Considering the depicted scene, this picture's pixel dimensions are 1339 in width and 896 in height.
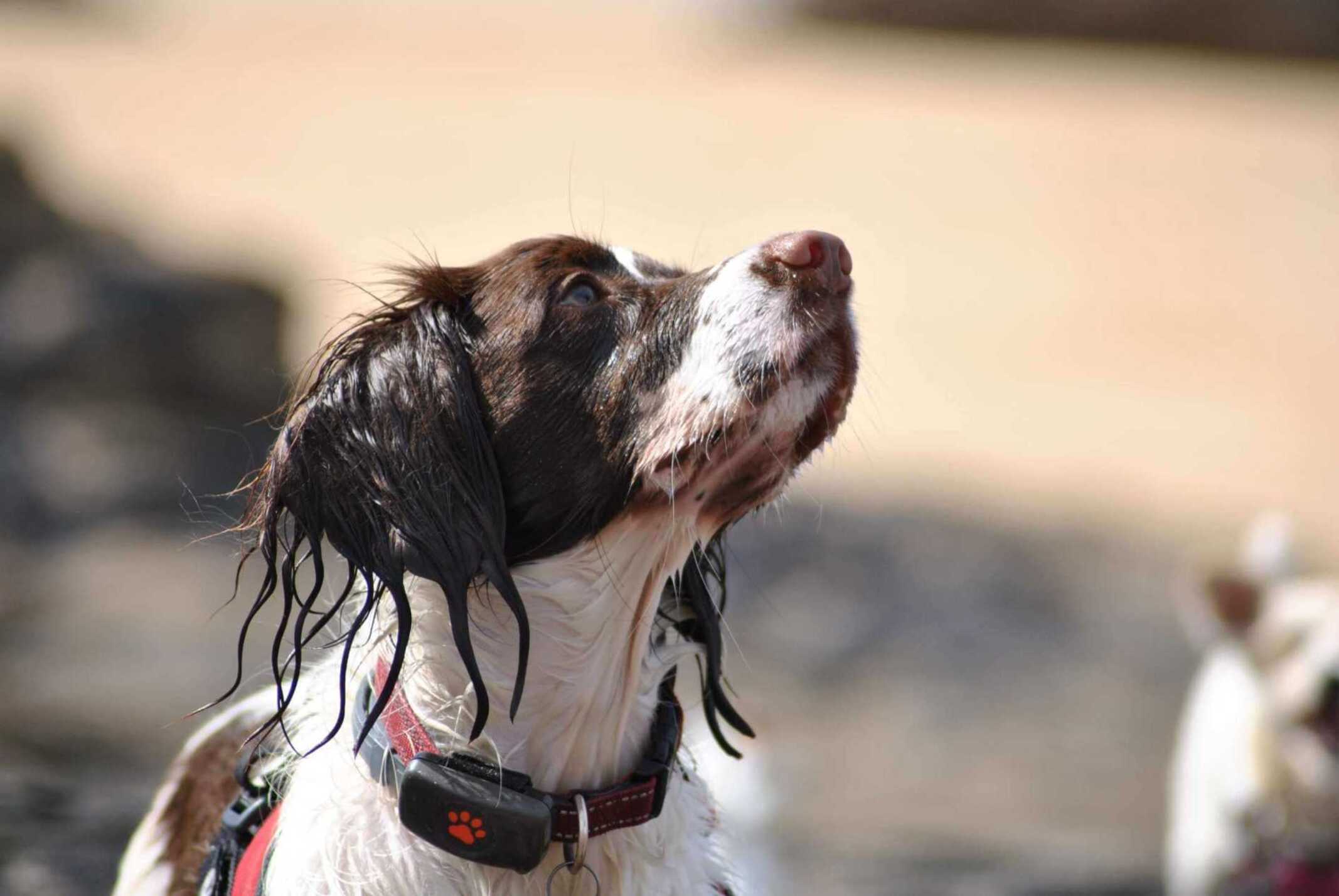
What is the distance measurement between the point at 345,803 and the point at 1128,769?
6.67 metres

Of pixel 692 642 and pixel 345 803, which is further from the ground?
pixel 692 642

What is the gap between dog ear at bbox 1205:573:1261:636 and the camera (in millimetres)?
5527

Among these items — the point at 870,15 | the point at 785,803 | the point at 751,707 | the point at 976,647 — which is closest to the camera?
the point at 785,803

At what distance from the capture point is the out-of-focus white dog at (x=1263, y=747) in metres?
5.18

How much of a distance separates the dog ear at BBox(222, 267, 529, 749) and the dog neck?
7cm

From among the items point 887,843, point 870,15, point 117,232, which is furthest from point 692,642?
point 870,15

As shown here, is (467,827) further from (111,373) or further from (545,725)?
(111,373)

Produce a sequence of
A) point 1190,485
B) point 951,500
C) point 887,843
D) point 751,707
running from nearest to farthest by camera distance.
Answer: point 887,843 < point 751,707 < point 951,500 < point 1190,485

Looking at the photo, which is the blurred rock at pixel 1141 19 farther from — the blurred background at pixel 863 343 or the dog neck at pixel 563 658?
the dog neck at pixel 563 658

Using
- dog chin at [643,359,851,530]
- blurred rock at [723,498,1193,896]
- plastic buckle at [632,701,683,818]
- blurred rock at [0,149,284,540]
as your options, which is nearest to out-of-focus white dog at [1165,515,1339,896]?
blurred rock at [723,498,1193,896]

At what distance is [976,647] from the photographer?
9.43 meters

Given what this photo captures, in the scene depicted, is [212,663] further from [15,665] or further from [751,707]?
[751,707]

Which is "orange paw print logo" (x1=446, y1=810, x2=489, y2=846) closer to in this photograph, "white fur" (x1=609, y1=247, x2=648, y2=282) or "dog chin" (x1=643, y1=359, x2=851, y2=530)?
"dog chin" (x1=643, y1=359, x2=851, y2=530)

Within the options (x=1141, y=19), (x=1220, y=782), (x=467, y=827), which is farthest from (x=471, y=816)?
(x=1141, y=19)
